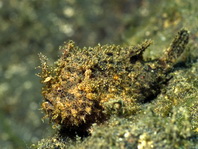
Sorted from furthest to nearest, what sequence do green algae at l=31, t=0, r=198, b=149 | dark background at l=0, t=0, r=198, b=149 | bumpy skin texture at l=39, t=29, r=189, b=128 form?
dark background at l=0, t=0, r=198, b=149
bumpy skin texture at l=39, t=29, r=189, b=128
green algae at l=31, t=0, r=198, b=149

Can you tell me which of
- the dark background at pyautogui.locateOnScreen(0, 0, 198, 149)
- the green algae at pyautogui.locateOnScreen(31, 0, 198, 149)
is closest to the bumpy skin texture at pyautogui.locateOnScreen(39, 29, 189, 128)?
the green algae at pyautogui.locateOnScreen(31, 0, 198, 149)

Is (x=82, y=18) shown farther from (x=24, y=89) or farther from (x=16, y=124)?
(x=16, y=124)

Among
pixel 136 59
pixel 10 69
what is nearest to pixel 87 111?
pixel 136 59

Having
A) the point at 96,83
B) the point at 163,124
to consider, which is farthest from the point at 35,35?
the point at 163,124

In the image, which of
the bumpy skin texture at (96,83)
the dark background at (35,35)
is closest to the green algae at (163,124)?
the bumpy skin texture at (96,83)

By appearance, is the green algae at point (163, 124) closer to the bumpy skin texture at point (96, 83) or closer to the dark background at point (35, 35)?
the bumpy skin texture at point (96, 83)

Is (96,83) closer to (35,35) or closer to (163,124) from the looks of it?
(163,124)

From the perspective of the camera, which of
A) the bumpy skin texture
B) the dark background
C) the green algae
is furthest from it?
the dark background

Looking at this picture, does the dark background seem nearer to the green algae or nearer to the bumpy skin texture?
the green algae
